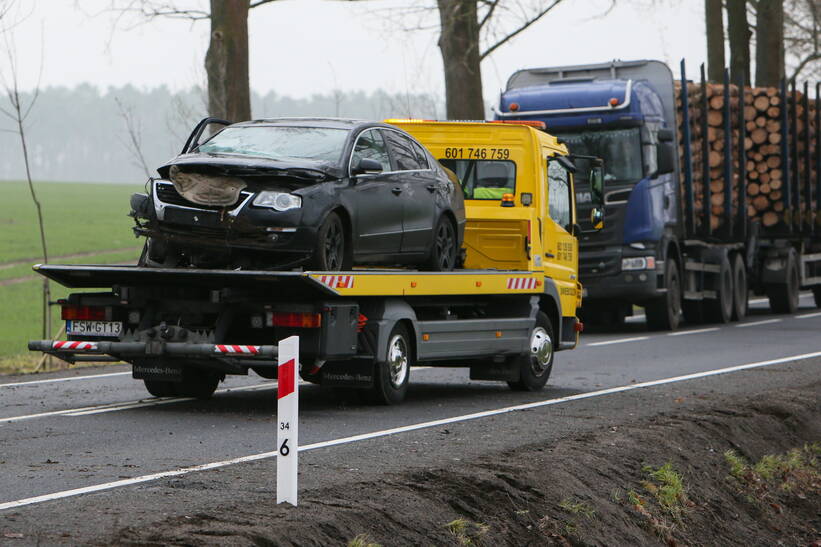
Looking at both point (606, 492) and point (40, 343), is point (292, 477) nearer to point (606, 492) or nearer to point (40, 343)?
point (606, 492)

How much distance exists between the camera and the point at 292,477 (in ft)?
22.2

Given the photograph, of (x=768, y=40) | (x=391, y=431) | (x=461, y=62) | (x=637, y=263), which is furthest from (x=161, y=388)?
(x=768, y=40)

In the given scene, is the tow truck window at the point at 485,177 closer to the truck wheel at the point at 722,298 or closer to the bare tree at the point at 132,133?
the bare tree at the point at 132,133

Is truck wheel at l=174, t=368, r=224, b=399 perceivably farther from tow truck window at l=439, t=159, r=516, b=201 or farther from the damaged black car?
tow truck window at l=439, t=159, r=516, b=201

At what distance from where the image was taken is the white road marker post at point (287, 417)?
672cm

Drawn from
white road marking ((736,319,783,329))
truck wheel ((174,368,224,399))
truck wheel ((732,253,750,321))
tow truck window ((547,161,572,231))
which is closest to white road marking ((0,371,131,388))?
truck wheel ((174,368,224,399))

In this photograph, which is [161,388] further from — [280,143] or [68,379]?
[68,379]

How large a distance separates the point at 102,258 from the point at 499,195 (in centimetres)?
3318

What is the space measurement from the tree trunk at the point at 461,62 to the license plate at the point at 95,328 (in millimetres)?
14005

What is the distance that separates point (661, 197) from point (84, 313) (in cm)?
1273

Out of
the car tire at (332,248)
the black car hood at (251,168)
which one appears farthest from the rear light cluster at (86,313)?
the car tire at (332,248)

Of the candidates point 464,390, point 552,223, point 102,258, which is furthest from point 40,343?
point 102,258

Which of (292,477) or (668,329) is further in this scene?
(668,329)

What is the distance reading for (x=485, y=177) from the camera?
574 inches
